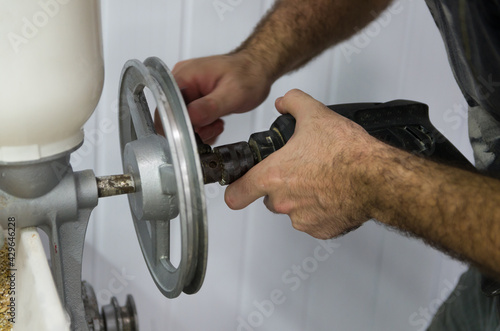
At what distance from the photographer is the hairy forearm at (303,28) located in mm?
930

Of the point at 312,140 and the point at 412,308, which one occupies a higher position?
the point at 312,140

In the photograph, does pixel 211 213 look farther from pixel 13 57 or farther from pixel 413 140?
pixel 13 57

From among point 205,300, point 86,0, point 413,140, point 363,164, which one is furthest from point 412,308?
point 86,0

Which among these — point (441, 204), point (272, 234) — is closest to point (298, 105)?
point (441, 204)

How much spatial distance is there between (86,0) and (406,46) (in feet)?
3.00

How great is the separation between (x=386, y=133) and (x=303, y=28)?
0.29 meters

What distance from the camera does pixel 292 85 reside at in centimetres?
122

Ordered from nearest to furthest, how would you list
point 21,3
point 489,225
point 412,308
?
point 21,3 → point 489,225 → point 412,308

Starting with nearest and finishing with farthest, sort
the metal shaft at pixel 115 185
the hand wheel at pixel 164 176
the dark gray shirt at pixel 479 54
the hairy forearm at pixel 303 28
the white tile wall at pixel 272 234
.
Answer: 1. the hand wheel at pixel 164 176
2. the metal shaft at pixel 115 185
3. the dark gray shirt at pixel 479 54
4. the hairy forearm at pixel 303 28
5. the white tile wall at pixel 272 234

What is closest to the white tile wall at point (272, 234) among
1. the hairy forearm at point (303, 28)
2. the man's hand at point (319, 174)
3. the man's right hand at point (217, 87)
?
the hairy forearm at point (303, 28)

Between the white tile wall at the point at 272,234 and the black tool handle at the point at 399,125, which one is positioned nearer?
the black tool handle at the point at 399,125

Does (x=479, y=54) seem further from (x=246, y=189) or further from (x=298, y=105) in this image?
(x=246, y=189)

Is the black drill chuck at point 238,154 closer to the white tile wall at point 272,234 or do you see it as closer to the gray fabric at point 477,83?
the gray fabric at point 477,83

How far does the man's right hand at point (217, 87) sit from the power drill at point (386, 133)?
0.09 metres
